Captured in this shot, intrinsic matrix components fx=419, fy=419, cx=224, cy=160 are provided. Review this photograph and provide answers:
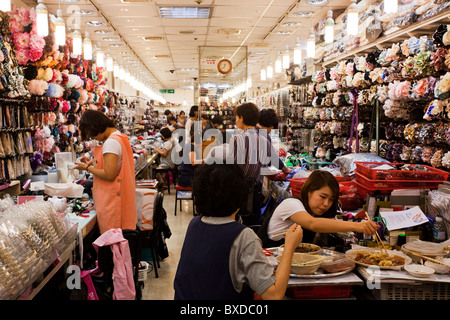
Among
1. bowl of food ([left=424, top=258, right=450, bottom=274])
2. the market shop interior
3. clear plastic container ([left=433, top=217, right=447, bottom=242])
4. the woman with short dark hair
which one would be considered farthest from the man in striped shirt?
bowl of food ([left=424, top=258, right=450, bottom=274])

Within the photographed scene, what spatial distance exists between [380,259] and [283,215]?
64cm

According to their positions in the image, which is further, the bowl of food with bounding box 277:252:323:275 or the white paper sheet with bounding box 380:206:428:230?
the white paper sheet with bounding box 380:206:428:230

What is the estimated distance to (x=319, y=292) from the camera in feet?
7.35

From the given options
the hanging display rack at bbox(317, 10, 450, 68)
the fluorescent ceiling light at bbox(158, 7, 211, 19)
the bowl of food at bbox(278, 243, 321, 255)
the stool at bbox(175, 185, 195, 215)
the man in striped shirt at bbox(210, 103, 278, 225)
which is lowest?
the stool at bbox(175, 185, 195, 215)

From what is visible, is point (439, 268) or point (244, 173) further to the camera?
point (244, 173)

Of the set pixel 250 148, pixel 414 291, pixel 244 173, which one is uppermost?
pixel 250 148

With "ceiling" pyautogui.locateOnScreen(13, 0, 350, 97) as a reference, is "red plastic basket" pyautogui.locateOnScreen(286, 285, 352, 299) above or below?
below

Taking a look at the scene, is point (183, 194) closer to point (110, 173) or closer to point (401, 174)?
point (110, 173)

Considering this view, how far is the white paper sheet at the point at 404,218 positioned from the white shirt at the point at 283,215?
2.88ft

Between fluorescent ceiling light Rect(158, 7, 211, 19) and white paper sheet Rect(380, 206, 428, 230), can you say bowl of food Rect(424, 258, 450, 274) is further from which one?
fluorescent ceiling light Rect(158, 7, 211, 19)

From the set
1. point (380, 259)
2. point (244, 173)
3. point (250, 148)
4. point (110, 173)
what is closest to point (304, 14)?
point (250, 148)

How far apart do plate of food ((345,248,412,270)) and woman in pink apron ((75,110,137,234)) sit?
2.07 metres

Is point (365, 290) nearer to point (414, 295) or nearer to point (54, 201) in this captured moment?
point (414, 295)

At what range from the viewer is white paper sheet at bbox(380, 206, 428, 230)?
3.12 meters
